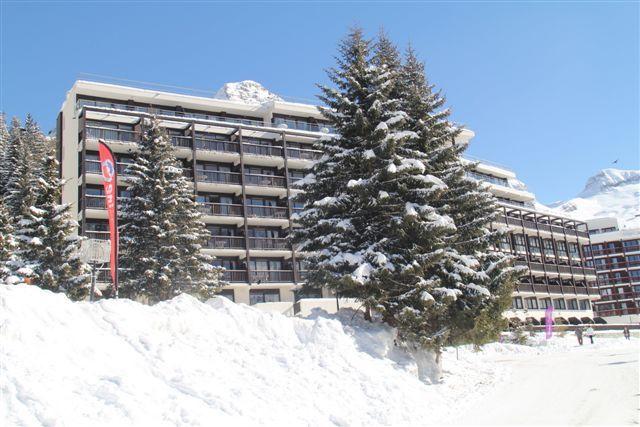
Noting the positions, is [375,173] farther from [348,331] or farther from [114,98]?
[114,98]

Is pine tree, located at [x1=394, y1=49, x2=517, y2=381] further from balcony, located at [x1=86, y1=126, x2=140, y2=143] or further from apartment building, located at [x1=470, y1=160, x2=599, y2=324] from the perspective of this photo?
apartment building, located at [x1=470, y1=160, x2=599, y2=324]

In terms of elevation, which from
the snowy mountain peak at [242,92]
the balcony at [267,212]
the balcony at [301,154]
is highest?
the snowy mountain peak at [242,92]

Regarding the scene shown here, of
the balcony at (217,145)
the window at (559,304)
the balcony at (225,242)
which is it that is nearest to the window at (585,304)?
the window at (559,304)

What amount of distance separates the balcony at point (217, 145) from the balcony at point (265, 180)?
2.52 meters

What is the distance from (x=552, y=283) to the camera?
223ft

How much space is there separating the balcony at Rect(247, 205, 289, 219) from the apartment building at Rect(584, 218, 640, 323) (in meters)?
77.5

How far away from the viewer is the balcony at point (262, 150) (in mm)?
47281

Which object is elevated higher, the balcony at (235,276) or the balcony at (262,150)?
the balcony at (262,150)

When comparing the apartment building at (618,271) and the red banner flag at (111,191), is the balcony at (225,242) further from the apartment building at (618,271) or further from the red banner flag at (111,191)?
the apartment building at (618,271)

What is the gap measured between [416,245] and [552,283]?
183 ft

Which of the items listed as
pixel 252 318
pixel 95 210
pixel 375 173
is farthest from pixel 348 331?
pixel 95 210

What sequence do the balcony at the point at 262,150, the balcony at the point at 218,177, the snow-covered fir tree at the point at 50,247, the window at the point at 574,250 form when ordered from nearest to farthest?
the snow-covered fir tree at the point at 50,247
the balcony at the point at 218,177
the balcony at the point at 262,150
the window at the point at 574,250

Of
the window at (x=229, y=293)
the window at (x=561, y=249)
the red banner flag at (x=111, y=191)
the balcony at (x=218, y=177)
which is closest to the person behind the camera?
the red banner flag at (x=111, y=191)

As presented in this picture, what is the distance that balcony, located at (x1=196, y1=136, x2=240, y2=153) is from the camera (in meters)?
45.3
